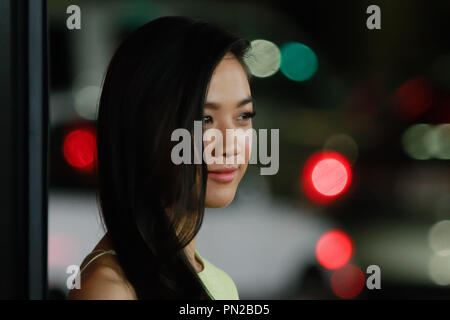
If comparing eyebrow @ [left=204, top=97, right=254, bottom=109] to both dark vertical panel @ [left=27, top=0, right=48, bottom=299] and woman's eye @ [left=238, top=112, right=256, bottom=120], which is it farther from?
dark vertical panel @ [left=27, top=0, right=48, bottom=299]

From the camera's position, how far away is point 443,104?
287cm

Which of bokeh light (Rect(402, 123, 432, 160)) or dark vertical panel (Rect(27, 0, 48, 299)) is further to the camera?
bokeh light (Rect(402, 123, 432, 160))

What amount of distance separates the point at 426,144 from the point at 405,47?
0.78 metres

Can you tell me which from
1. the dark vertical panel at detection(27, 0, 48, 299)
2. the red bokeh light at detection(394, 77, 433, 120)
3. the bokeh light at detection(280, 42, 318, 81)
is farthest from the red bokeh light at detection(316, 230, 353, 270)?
the dark vertical panel at detection(27, 0, 48, 299)

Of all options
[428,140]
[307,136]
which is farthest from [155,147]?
[428,140]

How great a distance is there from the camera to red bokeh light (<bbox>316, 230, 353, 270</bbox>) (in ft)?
9.84

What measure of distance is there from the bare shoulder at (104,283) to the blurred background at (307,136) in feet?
0.45

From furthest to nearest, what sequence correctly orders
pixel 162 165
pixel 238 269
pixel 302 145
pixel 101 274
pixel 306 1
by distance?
pixel 238 269 < pixel 302 145 < pixel 306 1 < pixel 162 165 < pixel 101 274

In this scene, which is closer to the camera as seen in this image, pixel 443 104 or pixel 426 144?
pixel 443 104

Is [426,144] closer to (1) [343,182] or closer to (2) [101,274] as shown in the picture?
(1) [343,182]

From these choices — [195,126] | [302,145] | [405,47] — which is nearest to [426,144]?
[405,47]

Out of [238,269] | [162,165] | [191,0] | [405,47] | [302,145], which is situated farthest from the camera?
[405,47]

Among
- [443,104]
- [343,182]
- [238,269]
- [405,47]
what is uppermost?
[405,47]

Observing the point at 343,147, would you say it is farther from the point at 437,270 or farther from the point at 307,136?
the point at 437,270
